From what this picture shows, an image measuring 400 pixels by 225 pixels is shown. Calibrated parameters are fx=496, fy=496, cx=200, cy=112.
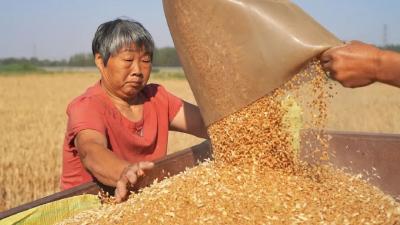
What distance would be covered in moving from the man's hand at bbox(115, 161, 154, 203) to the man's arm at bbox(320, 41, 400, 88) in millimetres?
868

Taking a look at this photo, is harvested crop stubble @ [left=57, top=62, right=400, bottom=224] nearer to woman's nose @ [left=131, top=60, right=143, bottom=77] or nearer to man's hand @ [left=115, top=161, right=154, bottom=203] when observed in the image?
man's hand @ [left=115, top=161, right=154, bottom=203]

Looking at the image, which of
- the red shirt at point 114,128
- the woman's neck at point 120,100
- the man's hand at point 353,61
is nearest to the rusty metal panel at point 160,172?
the red shirt at point 114,128

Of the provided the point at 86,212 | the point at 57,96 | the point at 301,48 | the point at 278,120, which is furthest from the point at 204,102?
the point at 57,96

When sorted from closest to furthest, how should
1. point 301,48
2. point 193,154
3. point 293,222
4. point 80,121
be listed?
point 293,222
point 301,48
point 80,121
point 193,154

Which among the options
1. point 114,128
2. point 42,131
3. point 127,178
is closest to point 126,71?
point 114,128

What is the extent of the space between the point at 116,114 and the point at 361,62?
1.29m

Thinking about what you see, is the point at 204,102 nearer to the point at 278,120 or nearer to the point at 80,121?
the point at 278,120

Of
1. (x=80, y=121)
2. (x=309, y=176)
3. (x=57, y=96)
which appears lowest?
(x=57, y=96)

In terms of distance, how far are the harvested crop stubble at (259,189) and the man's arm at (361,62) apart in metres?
0.08

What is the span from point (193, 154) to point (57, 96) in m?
16.1

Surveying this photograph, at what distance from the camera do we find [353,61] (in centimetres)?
201

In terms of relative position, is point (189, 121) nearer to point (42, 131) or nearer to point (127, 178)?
point (127, 178)

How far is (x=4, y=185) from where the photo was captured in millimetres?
5336

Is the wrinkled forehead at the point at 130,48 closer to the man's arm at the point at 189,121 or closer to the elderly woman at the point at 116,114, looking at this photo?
the elderly woman at the point at 116,114
